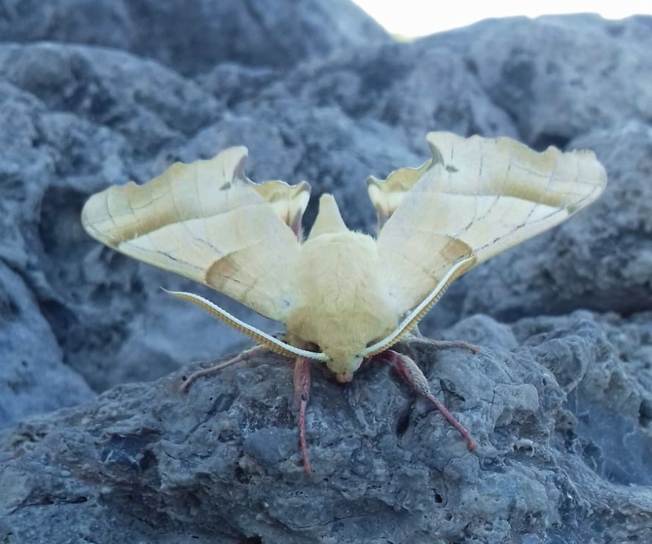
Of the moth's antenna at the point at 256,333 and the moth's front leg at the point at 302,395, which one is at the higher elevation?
the moth's antenna at the point at 256,333

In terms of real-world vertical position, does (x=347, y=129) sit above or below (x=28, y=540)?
above

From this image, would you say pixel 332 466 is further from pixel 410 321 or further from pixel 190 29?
pixel 190 29

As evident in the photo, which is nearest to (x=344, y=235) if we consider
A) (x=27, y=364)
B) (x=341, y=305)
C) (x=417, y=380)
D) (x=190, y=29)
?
(x=341, y=305)

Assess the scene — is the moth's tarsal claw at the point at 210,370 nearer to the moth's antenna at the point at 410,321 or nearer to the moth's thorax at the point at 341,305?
the moth's thorax at the point at 341,305

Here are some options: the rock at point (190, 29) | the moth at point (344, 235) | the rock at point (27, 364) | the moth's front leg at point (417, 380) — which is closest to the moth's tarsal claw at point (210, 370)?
the moth at point (344, 235)

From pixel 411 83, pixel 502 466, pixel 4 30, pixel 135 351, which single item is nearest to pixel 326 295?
pixel 502 466

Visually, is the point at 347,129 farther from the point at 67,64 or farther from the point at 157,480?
the point at 157,480

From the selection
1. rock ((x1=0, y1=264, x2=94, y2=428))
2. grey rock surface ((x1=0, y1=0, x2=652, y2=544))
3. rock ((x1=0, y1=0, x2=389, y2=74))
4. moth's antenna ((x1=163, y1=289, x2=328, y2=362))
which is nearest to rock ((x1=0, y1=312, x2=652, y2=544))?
grey rock surface ((x1=0, y1=0, x2=652, y2=544))
